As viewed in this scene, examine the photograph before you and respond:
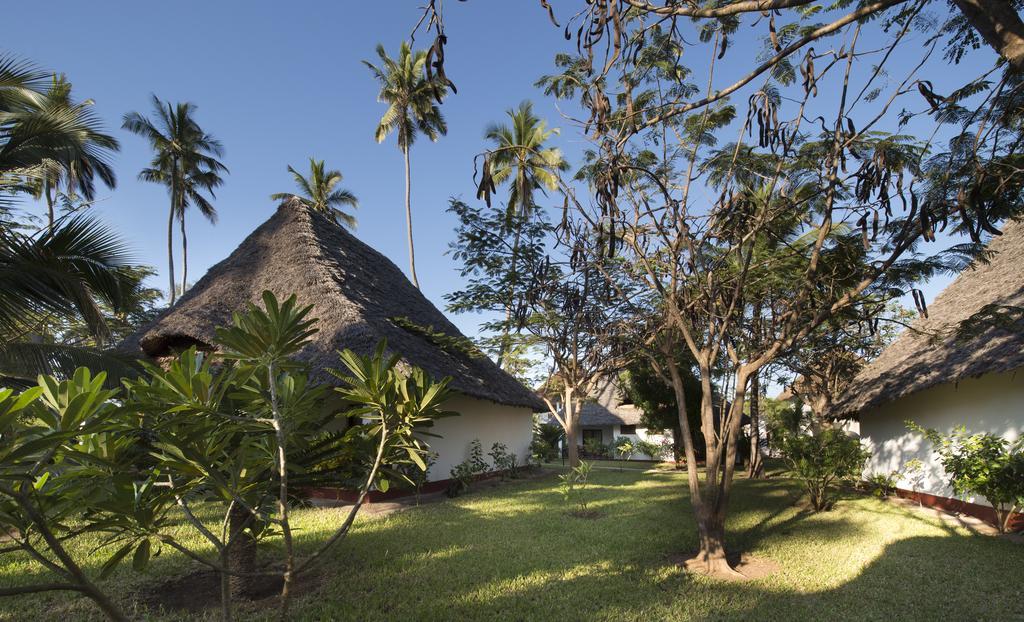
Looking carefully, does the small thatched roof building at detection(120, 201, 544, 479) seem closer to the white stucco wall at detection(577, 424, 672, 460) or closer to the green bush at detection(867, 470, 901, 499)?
the green bush at detection(867, 470, 901, 499)

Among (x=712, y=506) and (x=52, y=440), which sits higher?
(x=52, y=440)

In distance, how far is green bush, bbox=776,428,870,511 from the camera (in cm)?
809

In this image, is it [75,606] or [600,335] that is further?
[600,335]

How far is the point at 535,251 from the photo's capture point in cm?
1096

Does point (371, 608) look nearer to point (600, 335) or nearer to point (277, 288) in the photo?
point (600, 335)

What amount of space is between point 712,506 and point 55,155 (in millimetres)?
8111

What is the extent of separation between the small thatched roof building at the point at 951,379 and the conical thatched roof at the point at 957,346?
0.02 m

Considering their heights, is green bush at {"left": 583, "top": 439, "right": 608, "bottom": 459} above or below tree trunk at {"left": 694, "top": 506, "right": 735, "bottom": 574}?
above

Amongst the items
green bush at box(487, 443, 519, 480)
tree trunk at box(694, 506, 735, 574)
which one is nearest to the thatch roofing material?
green bush at box(487, 443, 519, 480)

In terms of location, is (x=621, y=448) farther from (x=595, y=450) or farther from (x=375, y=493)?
(x=375, y=493)

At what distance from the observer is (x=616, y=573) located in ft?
16.5

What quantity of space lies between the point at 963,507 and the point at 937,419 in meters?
1.47

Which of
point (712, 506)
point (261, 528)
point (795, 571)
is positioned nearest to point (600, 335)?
point (712, 506)

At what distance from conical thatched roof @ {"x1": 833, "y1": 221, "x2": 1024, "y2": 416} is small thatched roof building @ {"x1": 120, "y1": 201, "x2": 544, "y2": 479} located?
715cm
